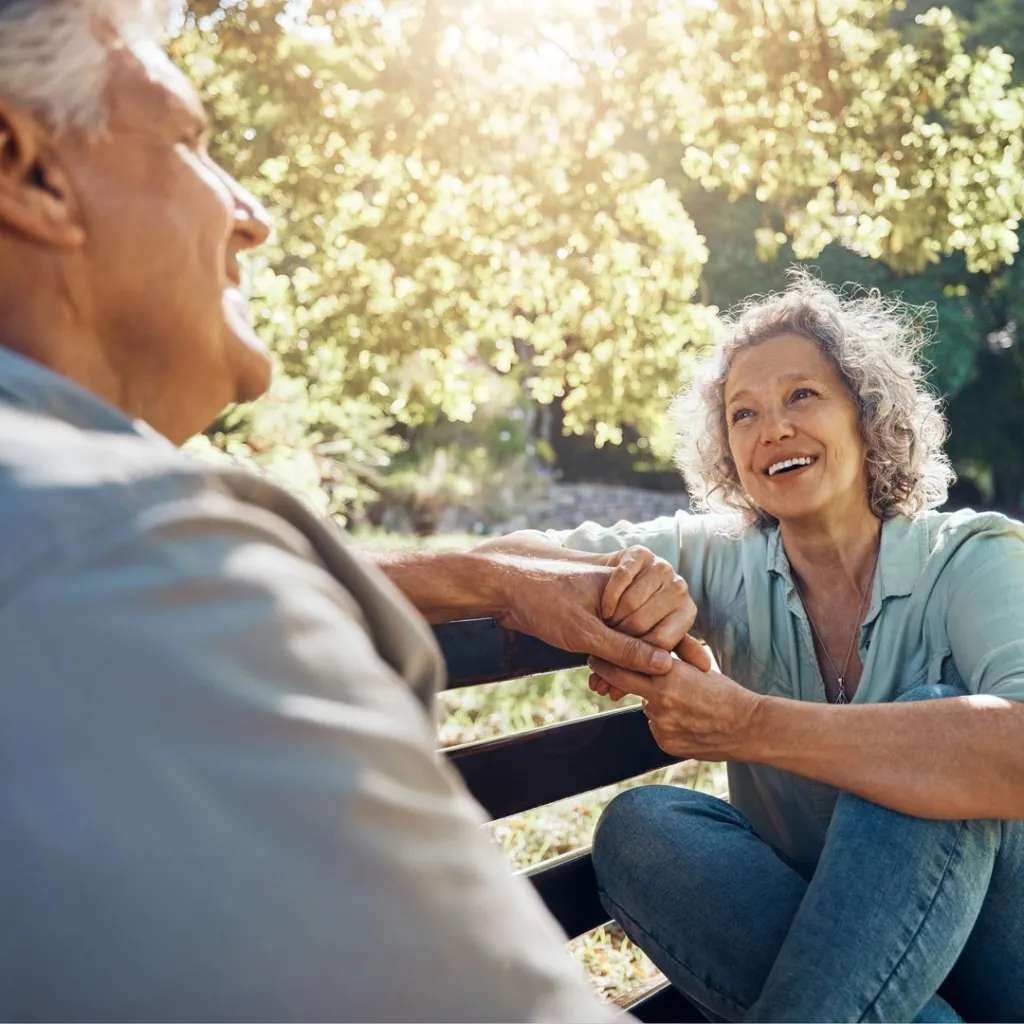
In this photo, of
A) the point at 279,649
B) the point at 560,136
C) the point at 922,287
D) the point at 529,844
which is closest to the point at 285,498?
the point at 279,649

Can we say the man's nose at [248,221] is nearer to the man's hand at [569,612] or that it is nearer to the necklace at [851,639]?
the man's hand at [569,612]

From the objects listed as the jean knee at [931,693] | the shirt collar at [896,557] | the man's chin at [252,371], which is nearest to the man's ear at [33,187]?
the man's chin at [252,371]

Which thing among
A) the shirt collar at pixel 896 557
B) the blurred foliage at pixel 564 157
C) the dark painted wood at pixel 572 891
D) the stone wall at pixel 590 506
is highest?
the blurred foliage at pixel 564 157

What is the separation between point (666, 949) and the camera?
178 centimetres

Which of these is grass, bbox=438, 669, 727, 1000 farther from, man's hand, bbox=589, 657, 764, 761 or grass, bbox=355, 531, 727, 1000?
man's hand, bbox=589, 657, 764, 761

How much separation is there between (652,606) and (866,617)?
51 cm

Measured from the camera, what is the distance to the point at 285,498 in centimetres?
74

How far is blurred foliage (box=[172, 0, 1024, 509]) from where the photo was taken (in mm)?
5582

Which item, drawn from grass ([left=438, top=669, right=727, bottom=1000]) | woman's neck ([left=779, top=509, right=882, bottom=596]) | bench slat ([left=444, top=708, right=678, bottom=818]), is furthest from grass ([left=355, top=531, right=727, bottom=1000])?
woman's neck ([left=779, top=509, right=882, bottom=596])

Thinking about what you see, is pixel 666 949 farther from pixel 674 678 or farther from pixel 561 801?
pixel 561 801

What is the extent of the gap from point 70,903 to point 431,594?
1.44 metres

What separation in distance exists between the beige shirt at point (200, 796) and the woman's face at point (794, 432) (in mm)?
1767

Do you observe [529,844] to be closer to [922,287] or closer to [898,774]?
[898,774]

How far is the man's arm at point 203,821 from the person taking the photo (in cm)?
55
